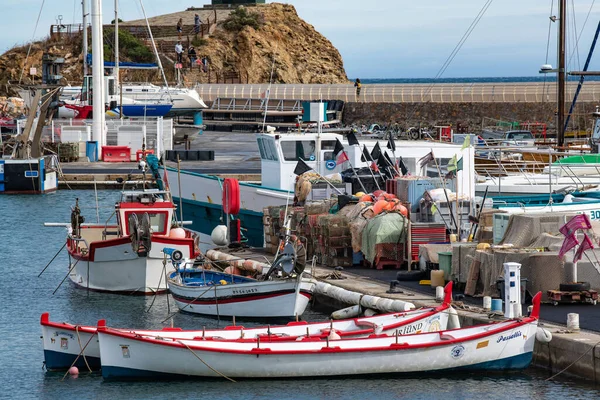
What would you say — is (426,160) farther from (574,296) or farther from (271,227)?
(574,296)

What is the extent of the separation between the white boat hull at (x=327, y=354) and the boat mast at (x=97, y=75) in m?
35.7

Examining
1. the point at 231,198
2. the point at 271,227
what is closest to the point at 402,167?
the point at 271,227

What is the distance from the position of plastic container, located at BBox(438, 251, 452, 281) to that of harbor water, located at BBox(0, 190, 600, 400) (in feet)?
8.51

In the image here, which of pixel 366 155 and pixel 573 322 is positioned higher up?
pixel 366 155

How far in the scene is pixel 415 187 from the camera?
25.9 meters

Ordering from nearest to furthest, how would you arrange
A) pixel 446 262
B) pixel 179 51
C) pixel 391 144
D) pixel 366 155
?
pixel 446 262
pixel 391 144
pixel 366 155
pixel 179 51

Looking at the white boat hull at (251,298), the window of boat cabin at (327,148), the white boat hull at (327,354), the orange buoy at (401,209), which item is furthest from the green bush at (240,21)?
the white boat hull at (327,354)

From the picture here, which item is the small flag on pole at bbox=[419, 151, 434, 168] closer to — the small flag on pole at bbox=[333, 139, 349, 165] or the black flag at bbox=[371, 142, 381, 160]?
the black flag at bbox=[371, 142, 381, 160]

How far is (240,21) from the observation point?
103 metres

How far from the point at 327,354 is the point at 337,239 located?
769 centimetres

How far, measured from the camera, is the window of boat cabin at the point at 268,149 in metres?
30.6

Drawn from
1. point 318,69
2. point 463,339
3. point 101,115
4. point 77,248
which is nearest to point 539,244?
point 463,339

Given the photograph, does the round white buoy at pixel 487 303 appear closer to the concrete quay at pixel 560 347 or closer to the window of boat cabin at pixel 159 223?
the concrete quay at pixel 560 347

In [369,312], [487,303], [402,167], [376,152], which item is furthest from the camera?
[402,167]
